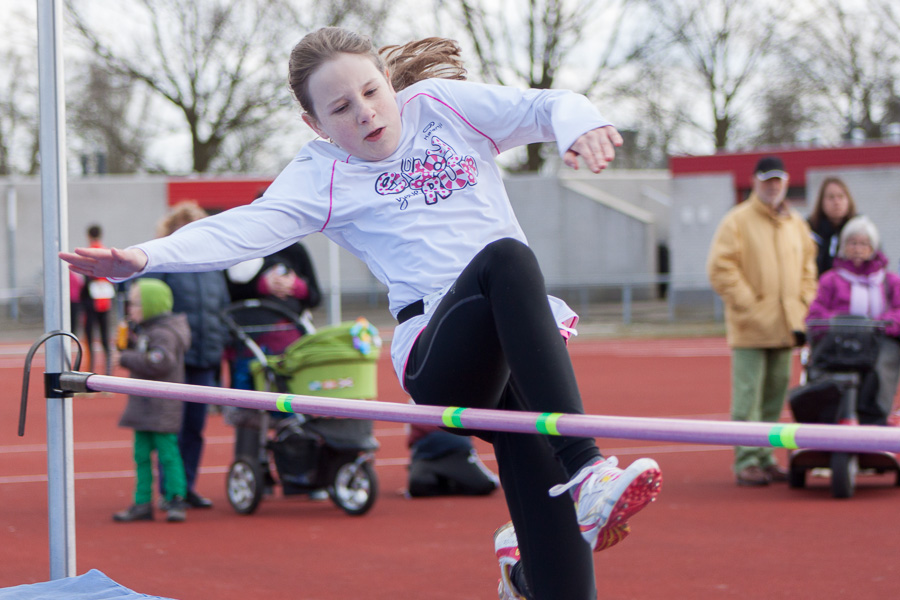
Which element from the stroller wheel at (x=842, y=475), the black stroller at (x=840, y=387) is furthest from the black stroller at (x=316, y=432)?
the stroller wheel at (x=842, y=475)

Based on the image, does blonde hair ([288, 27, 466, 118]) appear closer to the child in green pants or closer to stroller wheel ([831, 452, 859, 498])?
the child in green pants

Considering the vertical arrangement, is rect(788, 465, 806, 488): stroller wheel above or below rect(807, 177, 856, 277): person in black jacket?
below

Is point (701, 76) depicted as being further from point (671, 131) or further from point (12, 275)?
point (12, 275)

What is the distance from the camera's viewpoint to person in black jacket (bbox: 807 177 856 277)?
7.31 m

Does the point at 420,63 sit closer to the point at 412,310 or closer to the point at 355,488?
the point at 412,310

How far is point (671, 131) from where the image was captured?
3253cm

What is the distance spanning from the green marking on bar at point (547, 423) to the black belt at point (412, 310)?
600mm

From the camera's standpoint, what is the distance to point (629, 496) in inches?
92.9

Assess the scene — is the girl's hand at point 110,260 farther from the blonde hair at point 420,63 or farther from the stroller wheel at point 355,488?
the stroller wheel at point 355,488

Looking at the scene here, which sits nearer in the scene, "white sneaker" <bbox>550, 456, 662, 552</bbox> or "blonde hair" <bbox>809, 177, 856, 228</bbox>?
"white sneaker" <bbox>550, 456, 662, 552</bbox>

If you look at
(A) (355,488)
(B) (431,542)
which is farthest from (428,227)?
(A) (355,488)

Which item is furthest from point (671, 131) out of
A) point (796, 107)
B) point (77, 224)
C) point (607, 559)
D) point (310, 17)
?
point (607, 559)

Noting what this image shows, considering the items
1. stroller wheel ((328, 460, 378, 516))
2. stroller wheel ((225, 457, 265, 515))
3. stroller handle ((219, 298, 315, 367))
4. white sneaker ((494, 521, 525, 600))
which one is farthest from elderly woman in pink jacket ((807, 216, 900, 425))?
white sneaker ((494, 521, 525, 600))

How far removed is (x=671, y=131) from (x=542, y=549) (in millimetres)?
30805
